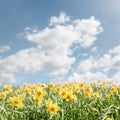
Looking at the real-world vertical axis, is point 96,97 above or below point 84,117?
above

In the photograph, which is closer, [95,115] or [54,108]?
[54,108]

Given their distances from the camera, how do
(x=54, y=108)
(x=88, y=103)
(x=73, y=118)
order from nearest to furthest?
(x=54, y=108) → (x=73, y=118) → (x=88, y=103)

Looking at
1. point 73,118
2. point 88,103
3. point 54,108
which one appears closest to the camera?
point 54,108

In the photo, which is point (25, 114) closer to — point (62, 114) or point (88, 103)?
point (62, 114)

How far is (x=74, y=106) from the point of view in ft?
21.8

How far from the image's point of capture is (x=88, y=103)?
23.4 feet

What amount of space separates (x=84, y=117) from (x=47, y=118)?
27.2 inches

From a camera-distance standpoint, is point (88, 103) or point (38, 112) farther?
point (88, 103)

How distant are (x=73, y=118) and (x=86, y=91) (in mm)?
1325

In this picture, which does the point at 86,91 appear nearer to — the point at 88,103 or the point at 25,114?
the point at 88,103

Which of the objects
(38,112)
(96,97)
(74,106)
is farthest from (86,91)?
(38,112)

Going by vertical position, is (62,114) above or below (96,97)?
below

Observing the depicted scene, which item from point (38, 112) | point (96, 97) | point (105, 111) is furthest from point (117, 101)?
point (38, 112)

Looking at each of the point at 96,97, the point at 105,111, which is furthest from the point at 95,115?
the point at 96,97
